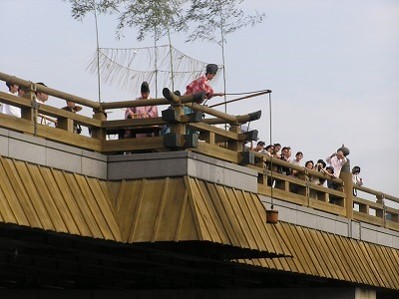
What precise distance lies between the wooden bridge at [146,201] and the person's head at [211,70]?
76 cm

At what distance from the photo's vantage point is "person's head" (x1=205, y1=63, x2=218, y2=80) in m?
26.4

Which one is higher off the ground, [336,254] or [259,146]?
[259,146]

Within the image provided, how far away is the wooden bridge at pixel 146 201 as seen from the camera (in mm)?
22500

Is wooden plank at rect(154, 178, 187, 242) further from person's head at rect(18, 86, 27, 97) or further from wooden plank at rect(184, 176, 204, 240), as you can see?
person's head at rect(18, 86, 27, 97)

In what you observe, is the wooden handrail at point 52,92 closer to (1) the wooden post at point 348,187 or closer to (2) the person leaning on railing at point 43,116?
(2) the person leaning on railing at point 43,116

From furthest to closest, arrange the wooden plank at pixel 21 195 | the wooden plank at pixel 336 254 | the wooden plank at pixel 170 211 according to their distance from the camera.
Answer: the wooden plank at pixel 336 254 → the wooden plank at pixel 170 211 → the wooden plank at pixel 21 195

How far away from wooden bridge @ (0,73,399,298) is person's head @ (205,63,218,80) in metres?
0.76

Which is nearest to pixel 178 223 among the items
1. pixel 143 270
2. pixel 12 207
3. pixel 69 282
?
pixel 12 207

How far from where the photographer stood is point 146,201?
24.2 m

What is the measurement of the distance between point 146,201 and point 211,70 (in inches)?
135

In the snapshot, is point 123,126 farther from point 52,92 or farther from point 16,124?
point 16,124

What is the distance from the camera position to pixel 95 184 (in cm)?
2414

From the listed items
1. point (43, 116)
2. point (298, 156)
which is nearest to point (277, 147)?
point (298, 156)

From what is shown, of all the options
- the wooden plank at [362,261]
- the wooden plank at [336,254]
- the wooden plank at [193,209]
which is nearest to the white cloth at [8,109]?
the wooden plank at [193,209]
